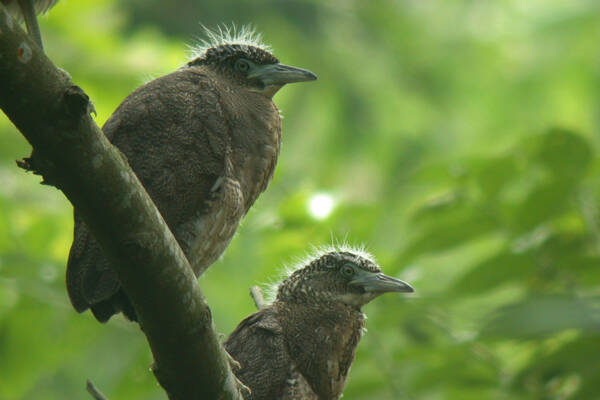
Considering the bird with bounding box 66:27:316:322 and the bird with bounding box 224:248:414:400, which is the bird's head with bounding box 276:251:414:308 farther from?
the bird with bounding box 66:27:316:322

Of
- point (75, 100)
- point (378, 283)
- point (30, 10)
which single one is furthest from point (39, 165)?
point (378, 283)

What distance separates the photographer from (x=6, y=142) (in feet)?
25.7

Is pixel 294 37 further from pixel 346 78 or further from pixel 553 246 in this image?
pixel 553 246

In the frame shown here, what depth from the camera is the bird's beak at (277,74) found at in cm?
423

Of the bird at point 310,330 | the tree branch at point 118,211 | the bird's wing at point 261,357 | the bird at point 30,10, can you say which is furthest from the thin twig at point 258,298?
the bird at point 30,10

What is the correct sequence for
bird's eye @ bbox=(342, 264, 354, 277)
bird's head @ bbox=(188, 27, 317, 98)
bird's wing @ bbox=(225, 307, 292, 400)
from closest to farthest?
bird's wing @ bbox=(225, 307, 292, 400) → bird's head @ bbox=(188, 27, 317, 98) → bird's eye @ bbox=(342, 264, 354, 277)

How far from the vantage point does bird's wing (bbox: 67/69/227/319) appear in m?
3.48

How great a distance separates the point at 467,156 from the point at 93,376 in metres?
2.46

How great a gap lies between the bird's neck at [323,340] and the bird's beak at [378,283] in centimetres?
14

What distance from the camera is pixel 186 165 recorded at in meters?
3.57

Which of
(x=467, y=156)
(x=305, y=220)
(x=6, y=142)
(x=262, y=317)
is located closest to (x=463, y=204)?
(x=467, y=156)

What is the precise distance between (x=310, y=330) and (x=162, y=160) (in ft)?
3.95

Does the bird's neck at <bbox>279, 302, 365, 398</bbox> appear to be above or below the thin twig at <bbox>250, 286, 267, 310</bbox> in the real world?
below

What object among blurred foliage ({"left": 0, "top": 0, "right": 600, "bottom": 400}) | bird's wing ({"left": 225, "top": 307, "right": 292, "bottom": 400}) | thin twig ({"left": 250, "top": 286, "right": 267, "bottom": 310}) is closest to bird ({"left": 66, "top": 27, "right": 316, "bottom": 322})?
bird's wing ({"left": 225, "top": 307, "right": 292, "bottom": 400})
